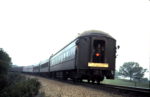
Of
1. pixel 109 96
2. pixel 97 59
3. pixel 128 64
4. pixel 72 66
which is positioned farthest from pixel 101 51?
pixel 128 64

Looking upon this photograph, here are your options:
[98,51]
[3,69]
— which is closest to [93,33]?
[98,51]

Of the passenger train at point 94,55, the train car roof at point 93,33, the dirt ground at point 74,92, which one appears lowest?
the dirt ground at point 74,92

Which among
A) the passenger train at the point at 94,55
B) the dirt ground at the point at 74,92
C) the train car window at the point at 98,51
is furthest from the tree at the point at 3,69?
the dirt ground at the point at 74,92

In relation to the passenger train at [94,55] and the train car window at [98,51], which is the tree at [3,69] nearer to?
the passenger train at [94,55]

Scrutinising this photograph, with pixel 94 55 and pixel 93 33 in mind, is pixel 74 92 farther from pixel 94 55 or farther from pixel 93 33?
pixel 93 33

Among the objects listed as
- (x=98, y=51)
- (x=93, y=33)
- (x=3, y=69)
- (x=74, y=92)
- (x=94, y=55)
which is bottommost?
(x=74, y=92)

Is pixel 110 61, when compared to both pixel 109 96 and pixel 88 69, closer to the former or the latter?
pixel 88 69

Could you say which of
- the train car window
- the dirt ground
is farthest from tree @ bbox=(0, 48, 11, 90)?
the dirt ground

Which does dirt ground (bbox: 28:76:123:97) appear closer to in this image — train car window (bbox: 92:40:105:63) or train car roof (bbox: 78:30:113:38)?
train car window (bbox: 92:40:105:63)

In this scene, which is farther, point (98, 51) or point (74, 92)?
point (98, 51)

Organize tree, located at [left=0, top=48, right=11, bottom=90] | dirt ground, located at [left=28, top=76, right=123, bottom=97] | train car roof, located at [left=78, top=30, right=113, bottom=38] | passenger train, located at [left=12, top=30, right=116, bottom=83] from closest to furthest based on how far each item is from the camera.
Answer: dirt ground, located at [left=28, top=76, right=123, bottom=97] → passenger train, located at [left=12, top=30, right=116, bottom=83] → train car roof, located at [left=78, top=30, right=113, bottom=38] → tree, located at [left=0, top=48, right=11, bottom=90]

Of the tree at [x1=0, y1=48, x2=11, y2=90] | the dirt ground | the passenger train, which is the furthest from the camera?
the tree at [x1=0, y1=48, x2=11, y2=90]

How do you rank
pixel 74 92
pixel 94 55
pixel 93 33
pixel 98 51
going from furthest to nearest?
pixel 93 33
pixel 98 51
pixel 94 55
pixel 74 92

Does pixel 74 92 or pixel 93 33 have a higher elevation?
pixel 93 33
